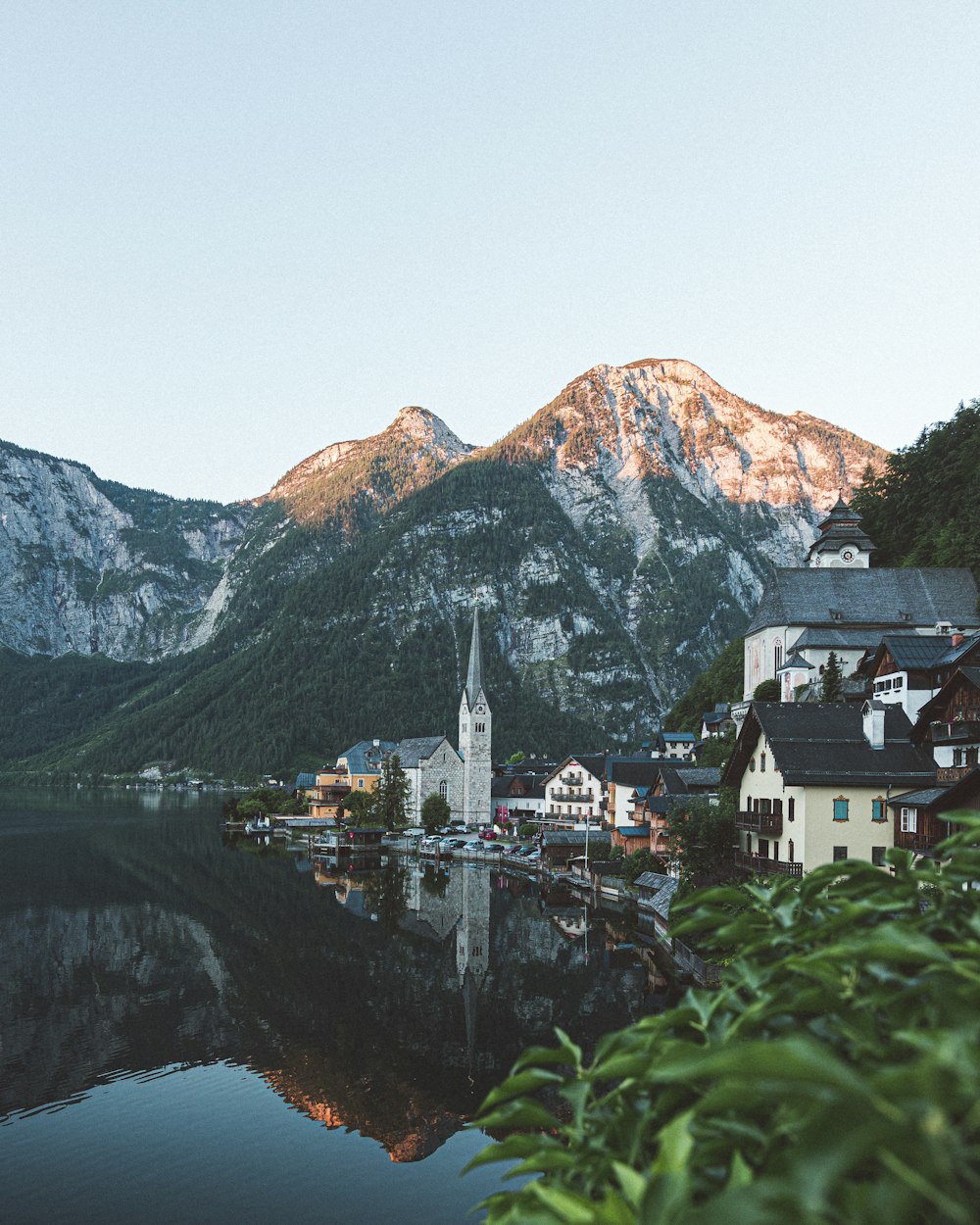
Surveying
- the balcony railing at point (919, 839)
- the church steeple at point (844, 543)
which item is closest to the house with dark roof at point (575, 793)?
the church steeple at point (844, 543)

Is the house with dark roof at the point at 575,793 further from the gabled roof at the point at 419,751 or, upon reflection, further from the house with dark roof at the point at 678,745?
the gabled roof at the point at 419,751

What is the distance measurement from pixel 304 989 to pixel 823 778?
28.6 metres

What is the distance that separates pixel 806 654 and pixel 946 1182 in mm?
92391

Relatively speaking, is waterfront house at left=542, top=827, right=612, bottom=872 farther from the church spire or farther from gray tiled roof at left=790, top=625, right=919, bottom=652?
the church spire

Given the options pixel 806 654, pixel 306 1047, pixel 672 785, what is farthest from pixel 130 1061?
pixel 806 654

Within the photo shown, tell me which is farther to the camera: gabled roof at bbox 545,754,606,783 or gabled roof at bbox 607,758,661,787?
gabled roof at bbox 545,754,606,783

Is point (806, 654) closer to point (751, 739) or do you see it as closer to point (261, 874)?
point (751, 739)

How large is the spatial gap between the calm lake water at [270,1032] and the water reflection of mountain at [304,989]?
16 centimetres

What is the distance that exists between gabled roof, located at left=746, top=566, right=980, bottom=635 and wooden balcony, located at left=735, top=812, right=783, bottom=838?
4624 centimetres

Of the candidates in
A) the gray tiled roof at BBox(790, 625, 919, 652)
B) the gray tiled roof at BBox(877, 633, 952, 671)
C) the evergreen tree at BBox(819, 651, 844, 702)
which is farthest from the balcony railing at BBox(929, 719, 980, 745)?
the gray tiled roof at BBox(790, 625, 919, 652)

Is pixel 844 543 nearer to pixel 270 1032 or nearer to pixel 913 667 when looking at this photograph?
pixel 913 667

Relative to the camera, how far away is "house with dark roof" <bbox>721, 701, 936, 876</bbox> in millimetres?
45562

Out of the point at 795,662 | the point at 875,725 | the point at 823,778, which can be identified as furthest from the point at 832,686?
the point at 823,778

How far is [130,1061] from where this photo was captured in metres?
37.6
